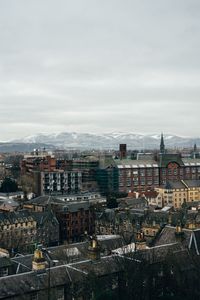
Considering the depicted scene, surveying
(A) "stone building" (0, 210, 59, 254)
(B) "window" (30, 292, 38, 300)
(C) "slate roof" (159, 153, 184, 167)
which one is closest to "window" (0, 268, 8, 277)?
(B) "window" (30, 292, 38, 300)

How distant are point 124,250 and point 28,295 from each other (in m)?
8.80

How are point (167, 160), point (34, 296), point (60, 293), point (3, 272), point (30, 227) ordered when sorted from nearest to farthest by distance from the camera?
point (34, 296)
point (60, 293)
point (3, 272)
point (30, 227)
point (167, 160)

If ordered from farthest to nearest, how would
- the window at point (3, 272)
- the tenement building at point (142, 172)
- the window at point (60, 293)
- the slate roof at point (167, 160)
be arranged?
the slate roof at point (167, 160) → the tenement building at point (142, 172) → the window at point (3, 272) → the window at point (60, 293)

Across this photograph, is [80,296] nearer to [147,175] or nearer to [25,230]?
[25,230]

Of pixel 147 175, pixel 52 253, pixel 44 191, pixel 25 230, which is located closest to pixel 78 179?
pixel 44 191

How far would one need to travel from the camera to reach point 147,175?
10869cm

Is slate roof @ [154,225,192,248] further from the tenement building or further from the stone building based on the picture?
the tenement building

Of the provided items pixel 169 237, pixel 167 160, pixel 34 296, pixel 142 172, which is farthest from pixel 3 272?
pixel 167 160

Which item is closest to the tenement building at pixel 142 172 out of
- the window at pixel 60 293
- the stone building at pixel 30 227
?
the stone building at pixel 30 227

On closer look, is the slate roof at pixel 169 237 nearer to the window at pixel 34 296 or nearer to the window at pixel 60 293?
the window at pixel 60 293

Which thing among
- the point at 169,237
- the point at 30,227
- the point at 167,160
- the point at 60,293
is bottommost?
the point at 30,227

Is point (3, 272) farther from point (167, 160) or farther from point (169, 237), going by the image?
point (167, 160)

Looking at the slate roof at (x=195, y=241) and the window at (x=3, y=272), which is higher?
the slate roof at (x=195, y=241)

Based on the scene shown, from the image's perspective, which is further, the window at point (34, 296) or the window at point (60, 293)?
the window at point (60, 293)
